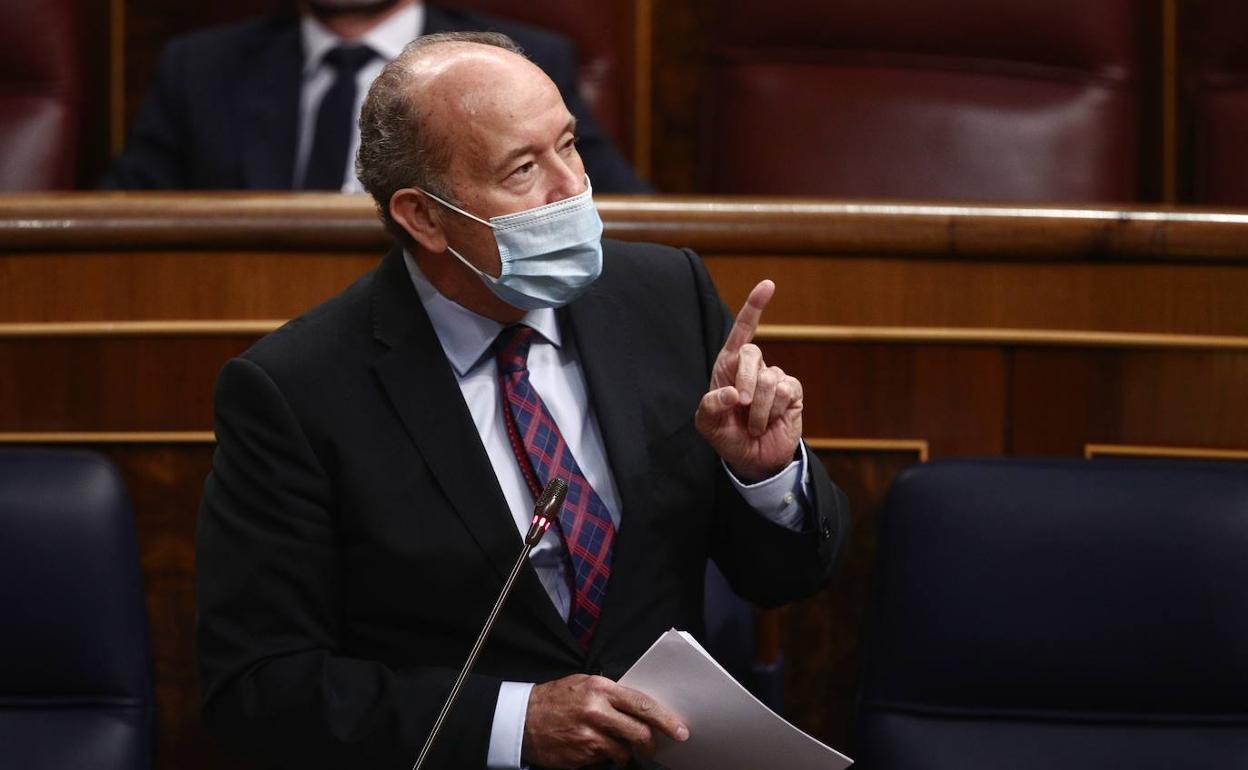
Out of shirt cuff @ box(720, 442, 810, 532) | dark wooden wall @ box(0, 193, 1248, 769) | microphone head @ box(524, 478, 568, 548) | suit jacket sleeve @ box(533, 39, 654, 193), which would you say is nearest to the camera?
microphone head @ box(524, 478, 568, 548)

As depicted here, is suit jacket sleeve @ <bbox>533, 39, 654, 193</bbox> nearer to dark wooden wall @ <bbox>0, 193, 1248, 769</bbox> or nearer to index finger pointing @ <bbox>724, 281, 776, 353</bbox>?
dark wooden wall @ <bbox>0, 193, 1248, 769</bbox>

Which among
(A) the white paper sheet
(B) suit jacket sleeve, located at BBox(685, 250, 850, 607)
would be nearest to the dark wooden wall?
(B) suit jacket sleeve, located at BBox(685, 250, 850, 607)

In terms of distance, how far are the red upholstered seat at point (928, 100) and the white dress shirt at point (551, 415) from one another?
0.54 m

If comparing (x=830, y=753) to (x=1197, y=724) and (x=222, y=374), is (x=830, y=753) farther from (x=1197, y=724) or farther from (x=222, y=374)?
(x=222, y=374)

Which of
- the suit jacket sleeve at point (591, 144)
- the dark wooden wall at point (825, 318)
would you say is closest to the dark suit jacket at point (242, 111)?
the suit jacket sleeve at point (591, 144)

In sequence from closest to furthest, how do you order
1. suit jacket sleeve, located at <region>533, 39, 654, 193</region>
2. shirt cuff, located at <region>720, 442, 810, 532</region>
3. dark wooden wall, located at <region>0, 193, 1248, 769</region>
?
shirt cuff, located at <region>720, 442, 810, 532</region>, dark wooden wall, located at <region>0, 193, 1248, 769</region>, suit jacket sleeve, located at <region>533, 39, 654, 193</region>

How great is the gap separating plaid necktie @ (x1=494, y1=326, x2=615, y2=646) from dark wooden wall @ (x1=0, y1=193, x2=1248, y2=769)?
179 millimetres

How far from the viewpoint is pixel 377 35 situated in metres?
1.23

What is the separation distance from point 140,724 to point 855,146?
0.76 metres

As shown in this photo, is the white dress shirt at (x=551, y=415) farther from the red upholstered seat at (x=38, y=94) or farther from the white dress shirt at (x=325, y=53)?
the red upholstered seat at (x=38, y=94)

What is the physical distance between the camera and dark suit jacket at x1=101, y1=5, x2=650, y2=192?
1188 mm

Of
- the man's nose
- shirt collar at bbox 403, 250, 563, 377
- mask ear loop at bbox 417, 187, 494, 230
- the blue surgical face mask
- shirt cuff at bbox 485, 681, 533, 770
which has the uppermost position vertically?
the man's nose

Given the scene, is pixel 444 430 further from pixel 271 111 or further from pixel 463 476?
pixel 271 111

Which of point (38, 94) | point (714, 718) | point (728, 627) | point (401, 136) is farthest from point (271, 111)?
point (714, 718)
